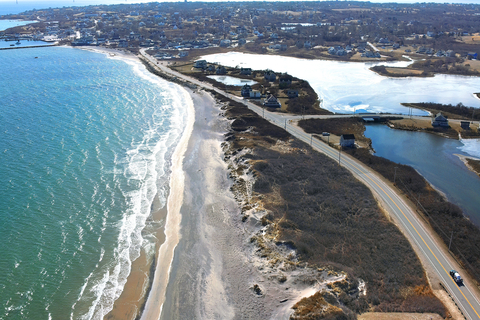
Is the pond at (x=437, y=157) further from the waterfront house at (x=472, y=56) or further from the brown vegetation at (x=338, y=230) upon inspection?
the waterfront house at (x=472, y=56)

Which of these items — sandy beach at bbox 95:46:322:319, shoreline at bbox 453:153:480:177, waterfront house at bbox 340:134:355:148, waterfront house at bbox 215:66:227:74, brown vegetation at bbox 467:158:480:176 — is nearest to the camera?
sandy beach at bbox 95:46:322:319

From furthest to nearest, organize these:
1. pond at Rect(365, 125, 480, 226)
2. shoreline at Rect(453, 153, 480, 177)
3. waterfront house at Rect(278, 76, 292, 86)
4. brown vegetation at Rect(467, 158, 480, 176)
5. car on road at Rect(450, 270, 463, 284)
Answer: waterfront house at Rect(278, 76, 292, 86) < shoreline at Rect(453, 153, 480, 177) < brown vegetation at Rect(467, 158, 480, 176) < pond at Rect(365, 125, 480, 226) < car on road at Rect(450, 270, 463, 284)

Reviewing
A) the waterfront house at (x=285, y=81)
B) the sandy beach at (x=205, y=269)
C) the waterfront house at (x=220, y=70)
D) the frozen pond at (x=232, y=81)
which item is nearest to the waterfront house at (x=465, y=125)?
the waterfront house at (x=285, y=81)

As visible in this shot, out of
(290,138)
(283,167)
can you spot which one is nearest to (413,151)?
(290,138)

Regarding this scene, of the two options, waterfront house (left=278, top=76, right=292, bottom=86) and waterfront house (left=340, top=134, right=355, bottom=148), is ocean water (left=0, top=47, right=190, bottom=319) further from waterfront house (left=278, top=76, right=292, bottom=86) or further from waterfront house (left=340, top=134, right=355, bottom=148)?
waterfront house (left=340, top=134, right=355, bottom=148)

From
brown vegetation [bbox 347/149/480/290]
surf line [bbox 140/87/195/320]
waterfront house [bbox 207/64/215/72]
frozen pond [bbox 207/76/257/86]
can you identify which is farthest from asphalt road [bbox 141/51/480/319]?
waterfront house [bbox 207/64/215/72]

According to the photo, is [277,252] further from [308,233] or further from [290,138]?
[290,138]
